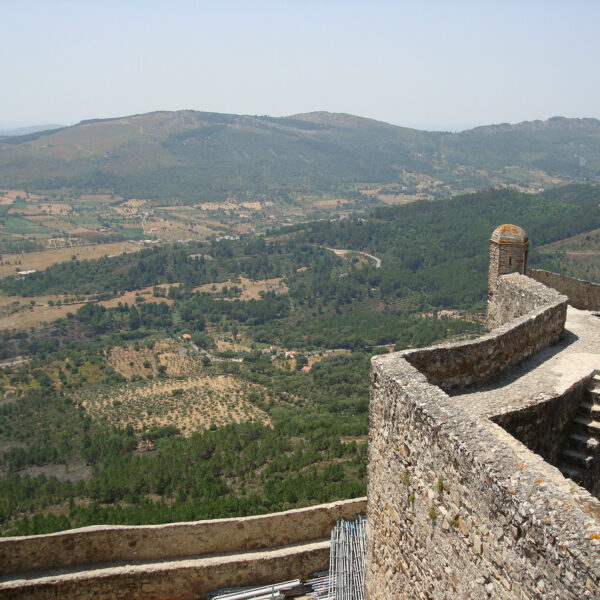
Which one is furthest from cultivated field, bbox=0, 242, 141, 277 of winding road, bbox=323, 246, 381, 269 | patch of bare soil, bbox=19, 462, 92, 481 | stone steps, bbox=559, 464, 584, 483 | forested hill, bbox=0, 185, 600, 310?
stone steps, bbox=559, 464, 584, 483

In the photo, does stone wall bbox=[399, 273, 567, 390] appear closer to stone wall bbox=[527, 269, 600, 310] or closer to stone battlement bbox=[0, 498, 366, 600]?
stone wall bbox=[527, 269, 600, 310]

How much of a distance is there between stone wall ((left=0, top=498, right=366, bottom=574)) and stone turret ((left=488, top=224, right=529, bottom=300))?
19.7ft

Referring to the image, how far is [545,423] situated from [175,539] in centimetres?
844

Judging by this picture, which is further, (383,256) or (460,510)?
(383,256)

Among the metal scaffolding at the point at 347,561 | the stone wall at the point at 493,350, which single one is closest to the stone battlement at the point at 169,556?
the metal scaffolding at the point at 347,561

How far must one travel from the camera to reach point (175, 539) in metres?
12.4

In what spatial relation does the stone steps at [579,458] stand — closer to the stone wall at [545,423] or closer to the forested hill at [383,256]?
the stone wall at [545,423]

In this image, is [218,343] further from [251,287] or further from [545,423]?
[545,423]

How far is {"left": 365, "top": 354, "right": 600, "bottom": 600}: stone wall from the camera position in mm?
3861

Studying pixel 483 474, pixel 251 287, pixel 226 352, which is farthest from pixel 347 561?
pixel 251 287

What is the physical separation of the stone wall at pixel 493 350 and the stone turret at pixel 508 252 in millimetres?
2949

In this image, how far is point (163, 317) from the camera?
96.5 metres

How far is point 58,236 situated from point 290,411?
13420 centimetres

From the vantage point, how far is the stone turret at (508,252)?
13.8 metres
